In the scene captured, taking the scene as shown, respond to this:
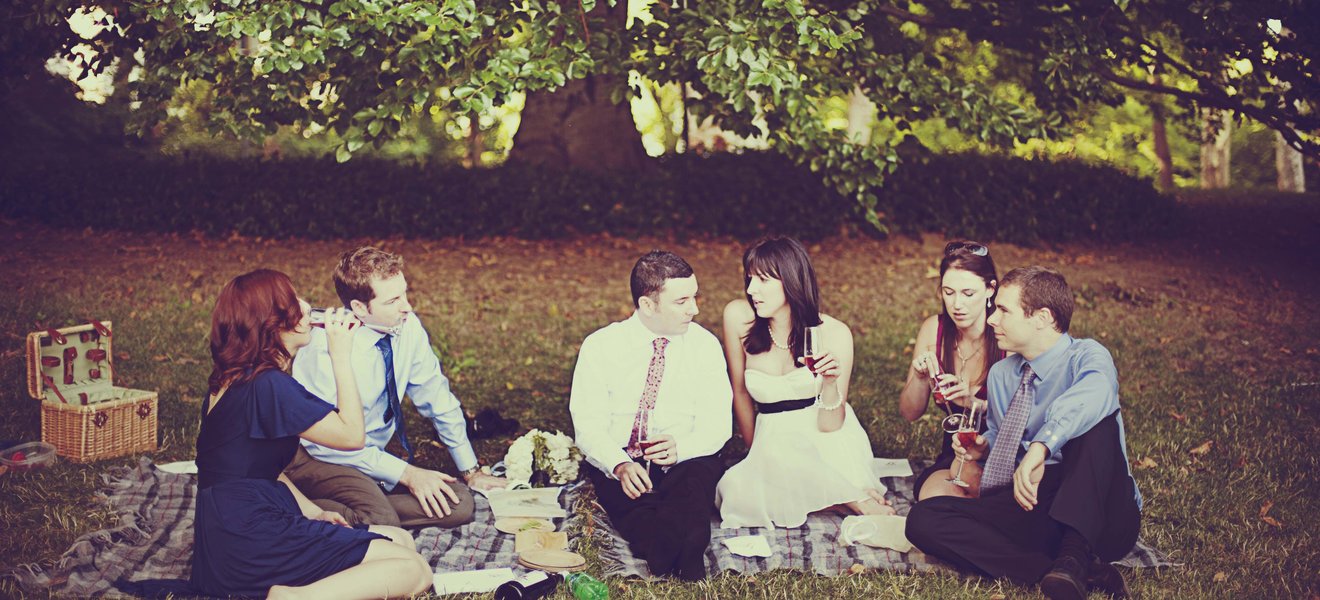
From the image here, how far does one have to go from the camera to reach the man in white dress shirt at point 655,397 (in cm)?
504

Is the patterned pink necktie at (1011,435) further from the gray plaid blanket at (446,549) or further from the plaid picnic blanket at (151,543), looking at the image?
the plaid picnic blanket at (151,543)

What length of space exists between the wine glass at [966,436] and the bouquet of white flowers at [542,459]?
6.18ft

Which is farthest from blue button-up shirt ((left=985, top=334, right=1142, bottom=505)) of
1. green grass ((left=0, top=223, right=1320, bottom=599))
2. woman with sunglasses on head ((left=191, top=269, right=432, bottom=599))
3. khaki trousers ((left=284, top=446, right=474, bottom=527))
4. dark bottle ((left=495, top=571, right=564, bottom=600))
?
woman with sunglasses on head ((left=191, top=269, right=432, bottom=599))

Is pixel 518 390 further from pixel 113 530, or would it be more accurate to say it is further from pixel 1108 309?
pixel 1108 309

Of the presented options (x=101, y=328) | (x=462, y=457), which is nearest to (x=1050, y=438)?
(x=462, y=457)

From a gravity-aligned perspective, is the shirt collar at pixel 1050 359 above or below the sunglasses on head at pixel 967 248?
below

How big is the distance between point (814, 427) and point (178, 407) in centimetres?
409

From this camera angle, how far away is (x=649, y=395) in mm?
5242

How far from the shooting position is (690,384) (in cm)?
527

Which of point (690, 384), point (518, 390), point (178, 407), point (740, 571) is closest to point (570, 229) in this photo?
point (518, 390)

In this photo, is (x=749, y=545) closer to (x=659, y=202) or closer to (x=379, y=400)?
(x=379, y=400)

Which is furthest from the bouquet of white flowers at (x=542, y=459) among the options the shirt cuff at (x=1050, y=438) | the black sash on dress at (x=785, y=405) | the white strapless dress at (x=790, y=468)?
the shirt cuff at (x=1050, y=438)

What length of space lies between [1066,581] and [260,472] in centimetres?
305

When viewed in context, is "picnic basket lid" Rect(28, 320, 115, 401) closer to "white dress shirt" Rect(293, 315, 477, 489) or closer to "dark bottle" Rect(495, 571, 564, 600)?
"white dress shirt" Rect(293, 315, 477, 489)
